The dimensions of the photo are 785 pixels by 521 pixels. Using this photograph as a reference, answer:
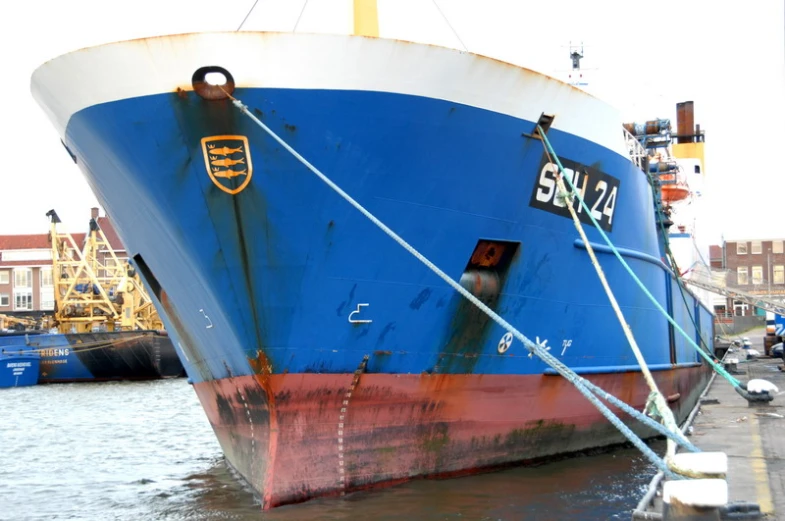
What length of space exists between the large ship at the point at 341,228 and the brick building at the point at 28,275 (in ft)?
184

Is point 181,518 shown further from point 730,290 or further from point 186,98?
point 730,290

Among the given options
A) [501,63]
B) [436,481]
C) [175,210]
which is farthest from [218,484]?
[501,63]

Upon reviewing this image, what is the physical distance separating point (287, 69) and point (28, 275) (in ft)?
198

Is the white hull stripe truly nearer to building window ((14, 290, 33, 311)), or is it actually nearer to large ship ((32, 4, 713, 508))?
large ship ((32, 4, 713, 508))

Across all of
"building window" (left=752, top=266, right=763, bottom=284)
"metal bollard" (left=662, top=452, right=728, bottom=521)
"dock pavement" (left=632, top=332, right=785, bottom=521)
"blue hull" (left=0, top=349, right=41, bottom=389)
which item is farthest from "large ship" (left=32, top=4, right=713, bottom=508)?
"building window" (left=752, top=266, right=763, bottom=284)

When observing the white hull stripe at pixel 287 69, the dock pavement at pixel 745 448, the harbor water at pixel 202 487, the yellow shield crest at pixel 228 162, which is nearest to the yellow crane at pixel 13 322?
the harbor water at pixel 202 487

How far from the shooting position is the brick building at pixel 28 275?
61188 millimetres

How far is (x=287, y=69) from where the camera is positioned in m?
6.62

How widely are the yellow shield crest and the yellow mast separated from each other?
2008mm

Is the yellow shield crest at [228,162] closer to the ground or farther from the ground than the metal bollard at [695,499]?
farther from the ground

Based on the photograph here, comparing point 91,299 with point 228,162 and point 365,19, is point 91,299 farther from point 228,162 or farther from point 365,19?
point 228,162

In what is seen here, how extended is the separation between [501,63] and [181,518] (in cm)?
475

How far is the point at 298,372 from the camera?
6.89m

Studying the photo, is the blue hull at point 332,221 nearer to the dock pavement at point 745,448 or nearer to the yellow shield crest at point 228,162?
the yellow shield crest at point 228,162
